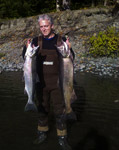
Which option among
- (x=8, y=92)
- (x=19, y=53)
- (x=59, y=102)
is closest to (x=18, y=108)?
(x=8, y=92)

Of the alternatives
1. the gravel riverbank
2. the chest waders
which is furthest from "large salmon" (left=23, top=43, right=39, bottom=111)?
the gravel riverbank

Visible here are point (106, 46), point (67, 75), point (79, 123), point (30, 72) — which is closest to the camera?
point (67, 75)

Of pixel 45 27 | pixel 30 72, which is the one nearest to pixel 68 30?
pixel 45 27

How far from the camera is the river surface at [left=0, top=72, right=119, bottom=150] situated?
4.12 meters

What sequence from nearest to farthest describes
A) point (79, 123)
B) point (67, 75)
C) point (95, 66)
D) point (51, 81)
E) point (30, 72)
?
point (67, 75)
point (30, 72)
point (51, 81)
point (79, 123)
point (95, 66)

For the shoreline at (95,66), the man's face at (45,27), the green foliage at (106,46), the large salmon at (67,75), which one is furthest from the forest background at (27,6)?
the large salmon at (67,75)

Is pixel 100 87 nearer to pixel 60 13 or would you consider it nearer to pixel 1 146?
pixel 1 146

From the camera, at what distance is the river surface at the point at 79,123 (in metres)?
4.12

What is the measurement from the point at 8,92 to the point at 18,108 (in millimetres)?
2159

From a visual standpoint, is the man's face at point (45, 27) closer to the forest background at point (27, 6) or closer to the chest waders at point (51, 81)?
the chest waders at point (51, 81)

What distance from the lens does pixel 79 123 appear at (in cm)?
521

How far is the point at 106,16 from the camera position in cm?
2088

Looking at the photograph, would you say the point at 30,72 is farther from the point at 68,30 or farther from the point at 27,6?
the point at 27,6

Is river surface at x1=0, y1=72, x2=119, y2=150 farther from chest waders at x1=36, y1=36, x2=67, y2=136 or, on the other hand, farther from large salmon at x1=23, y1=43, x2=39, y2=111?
large salmon at x1=23, y1=43, x2=39, y2=111
